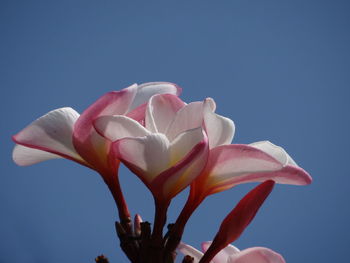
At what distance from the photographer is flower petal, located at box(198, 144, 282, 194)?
0.96 ft

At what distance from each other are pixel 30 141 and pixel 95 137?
0.17ft

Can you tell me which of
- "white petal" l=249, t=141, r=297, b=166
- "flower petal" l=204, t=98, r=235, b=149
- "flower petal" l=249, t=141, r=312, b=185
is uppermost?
"flower petal" l=204, t=98, r=235, b=149

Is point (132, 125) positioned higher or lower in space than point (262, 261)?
higher

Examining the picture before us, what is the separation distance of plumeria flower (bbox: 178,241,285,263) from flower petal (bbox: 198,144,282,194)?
0.06m

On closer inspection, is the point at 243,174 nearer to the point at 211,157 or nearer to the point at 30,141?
the point at 211,157

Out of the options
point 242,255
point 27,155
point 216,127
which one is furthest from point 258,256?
point 27,155

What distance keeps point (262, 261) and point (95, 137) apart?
17 cm

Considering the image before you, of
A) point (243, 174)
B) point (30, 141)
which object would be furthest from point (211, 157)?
point (30, 141)

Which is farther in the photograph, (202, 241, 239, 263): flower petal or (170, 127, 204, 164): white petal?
(202, 241, 239, 263): flower petal

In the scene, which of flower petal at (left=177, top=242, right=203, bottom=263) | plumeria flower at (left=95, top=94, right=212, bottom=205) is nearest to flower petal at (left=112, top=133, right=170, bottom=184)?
plumeria flower at (left=95, top=94, right=212, bottom=205)

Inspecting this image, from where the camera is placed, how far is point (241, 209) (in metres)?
0.32

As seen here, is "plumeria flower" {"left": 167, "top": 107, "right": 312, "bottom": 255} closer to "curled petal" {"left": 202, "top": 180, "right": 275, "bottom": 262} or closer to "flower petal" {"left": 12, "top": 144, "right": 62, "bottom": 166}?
"curled petal" {"left": 202, "top": 180, "right": 275, "bottom": 262}

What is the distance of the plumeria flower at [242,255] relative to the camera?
34 cm

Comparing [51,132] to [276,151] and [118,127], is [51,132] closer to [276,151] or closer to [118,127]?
[118,127]
